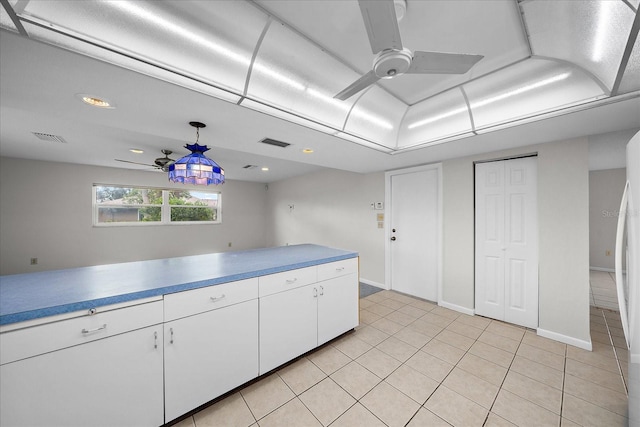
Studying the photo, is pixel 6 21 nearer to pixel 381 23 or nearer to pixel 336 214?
pixel 381 23

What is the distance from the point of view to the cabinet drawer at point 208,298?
55.8 inches

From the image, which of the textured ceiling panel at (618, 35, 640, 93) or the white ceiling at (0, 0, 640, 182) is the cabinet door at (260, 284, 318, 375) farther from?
the textured ceiling panel at (618, 35, 640, 93)

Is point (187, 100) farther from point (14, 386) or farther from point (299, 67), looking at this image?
point (14, 386)

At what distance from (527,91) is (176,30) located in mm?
2456

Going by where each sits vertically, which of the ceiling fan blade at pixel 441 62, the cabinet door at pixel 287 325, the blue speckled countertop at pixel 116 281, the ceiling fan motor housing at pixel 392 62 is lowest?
the cabinet door at pixel 287 325

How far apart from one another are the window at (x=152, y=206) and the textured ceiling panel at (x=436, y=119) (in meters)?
5.66

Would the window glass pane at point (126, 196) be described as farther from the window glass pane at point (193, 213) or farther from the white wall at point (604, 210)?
the white wall at point (604, 210)

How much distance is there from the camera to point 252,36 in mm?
1339

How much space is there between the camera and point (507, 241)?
110 inches

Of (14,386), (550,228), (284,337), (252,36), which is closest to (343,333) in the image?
(284,337)

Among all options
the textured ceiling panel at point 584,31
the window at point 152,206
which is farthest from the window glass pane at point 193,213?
the textured ceiling panel at point 584,31

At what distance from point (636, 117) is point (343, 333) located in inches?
128

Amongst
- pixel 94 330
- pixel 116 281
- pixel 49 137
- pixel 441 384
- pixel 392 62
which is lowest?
pixel 441 384

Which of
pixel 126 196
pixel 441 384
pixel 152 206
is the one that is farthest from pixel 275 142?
pixel 126 196
